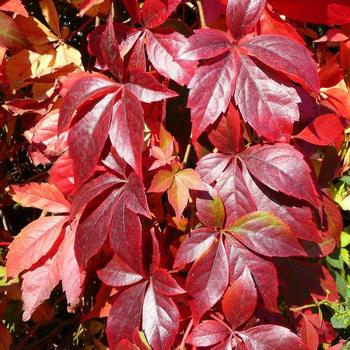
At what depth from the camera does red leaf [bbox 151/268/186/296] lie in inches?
30.9

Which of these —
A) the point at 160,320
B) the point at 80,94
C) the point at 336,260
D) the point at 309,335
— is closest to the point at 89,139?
the point at 80,94

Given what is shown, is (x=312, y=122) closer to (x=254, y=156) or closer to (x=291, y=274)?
(x=254, y=156)

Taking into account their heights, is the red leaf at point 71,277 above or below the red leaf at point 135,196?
below

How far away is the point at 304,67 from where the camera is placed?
0.74m

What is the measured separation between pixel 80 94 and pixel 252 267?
0.35 metres

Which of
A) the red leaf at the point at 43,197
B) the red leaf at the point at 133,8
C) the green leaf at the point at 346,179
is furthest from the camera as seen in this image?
the green leaf at the point at 346,179

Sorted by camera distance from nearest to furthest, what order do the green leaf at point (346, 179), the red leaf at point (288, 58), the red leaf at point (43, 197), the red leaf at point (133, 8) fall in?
1. the red leaf at point (288, 58)
2. the red leaf at point (133, 8)
3. the red leaf at point (43, 197)
4. the green leaf at point (346, 179)

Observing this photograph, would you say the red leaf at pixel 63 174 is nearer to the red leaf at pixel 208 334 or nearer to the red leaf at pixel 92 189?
→ the red leaf at pixel 92 189

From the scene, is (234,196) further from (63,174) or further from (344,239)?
(344,239)

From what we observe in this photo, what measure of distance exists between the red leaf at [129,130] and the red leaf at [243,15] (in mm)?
179

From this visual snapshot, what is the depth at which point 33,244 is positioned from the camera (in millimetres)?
931

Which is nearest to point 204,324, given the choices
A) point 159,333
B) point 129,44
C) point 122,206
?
point 159,333

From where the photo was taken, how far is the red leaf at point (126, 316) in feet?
2.66

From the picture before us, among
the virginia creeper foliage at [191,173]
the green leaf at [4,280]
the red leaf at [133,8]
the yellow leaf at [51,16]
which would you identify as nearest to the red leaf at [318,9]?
the virginia creeper foliage at [191,173]
